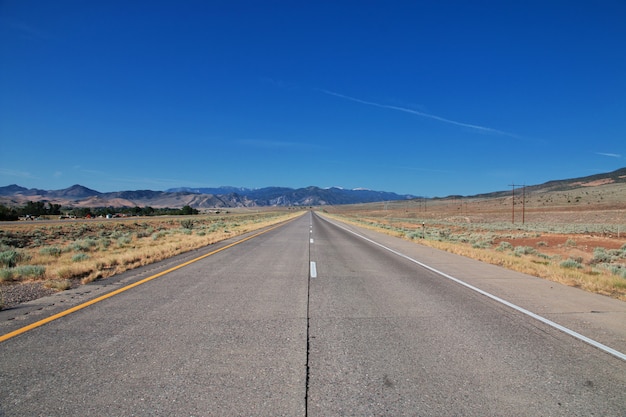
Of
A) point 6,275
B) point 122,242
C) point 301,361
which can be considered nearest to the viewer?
point 301,361

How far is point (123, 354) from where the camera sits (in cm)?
403

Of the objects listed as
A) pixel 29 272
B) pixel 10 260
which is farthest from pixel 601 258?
pixel 10 260

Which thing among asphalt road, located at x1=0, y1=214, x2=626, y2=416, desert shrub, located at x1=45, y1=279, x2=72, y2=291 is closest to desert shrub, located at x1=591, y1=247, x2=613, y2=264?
asphalt road, located at x1=0, y1=214, x2=626, y2=416

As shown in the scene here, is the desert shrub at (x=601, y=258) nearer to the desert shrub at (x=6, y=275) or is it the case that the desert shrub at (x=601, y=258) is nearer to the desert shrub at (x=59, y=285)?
the desert shrub at (x=59, y=285)

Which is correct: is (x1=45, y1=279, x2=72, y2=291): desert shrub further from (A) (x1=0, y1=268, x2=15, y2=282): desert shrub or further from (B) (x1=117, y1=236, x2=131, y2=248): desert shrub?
(B) (x1=117, y1=236, x2=131, y2=248): desert shrub

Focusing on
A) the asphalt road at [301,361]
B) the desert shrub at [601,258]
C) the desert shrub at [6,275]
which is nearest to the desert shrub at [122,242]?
the desert shrub at [6,275]

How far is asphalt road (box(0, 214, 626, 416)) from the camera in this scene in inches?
122

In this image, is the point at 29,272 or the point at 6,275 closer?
the point at 6,275

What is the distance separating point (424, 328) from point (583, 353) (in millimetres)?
1857

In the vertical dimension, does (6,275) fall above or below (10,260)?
above

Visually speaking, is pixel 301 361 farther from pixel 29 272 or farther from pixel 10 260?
pixel 10 260

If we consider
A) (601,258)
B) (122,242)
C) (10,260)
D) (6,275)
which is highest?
(6,275)

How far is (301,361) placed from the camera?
3.92m

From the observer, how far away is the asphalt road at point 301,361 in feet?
10.2
